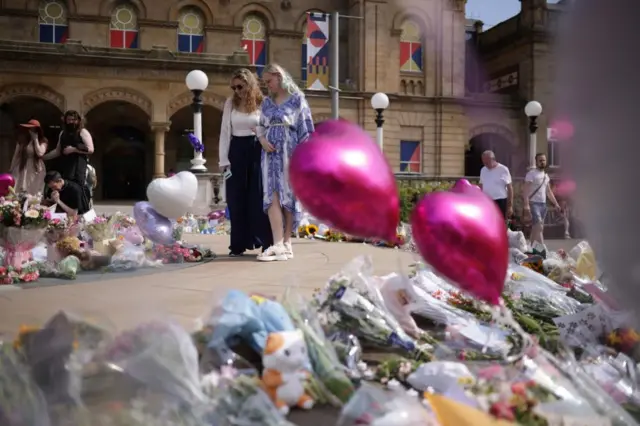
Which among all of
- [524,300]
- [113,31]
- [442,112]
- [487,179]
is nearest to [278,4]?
[113,31]

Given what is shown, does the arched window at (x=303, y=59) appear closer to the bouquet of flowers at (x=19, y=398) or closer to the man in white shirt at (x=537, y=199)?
the man in white shirt at (x=537, y=199)

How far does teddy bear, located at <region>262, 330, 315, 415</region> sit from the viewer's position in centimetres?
201

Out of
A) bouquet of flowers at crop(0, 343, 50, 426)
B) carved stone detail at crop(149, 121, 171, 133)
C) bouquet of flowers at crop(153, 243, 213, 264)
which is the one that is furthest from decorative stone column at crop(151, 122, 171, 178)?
bouquet of flowers at crop(0, 343, 50, 426)

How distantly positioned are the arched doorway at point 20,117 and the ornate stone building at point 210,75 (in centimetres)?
6

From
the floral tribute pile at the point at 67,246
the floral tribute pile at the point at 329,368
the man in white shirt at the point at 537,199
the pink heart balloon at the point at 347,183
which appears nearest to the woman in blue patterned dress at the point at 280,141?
the floral tribute pile at the point at 67,246

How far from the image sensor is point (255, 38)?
26.0 m

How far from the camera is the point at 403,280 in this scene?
286 cm

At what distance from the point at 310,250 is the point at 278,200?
4.79 feet

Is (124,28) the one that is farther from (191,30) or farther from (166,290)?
(166,290)

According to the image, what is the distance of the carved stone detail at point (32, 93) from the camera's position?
65.0 ft

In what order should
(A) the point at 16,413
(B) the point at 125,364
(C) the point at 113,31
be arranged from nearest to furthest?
1. (A) the point at 16,413
2. (B) the point at 125,364
3. (C) the point at 113,31

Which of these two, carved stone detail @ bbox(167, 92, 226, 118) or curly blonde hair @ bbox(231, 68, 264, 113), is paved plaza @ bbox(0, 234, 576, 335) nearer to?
curly blonde hair @ bbox(231, 68, 264, 113)

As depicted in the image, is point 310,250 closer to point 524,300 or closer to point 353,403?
point 524,300

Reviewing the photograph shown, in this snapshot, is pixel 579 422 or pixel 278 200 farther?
pixel 278 200
